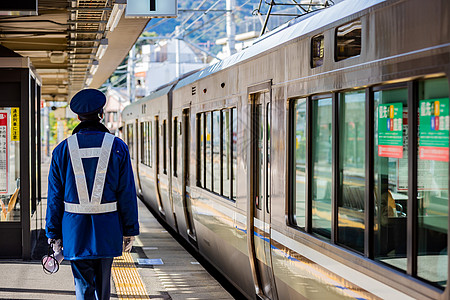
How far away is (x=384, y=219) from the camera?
387cm

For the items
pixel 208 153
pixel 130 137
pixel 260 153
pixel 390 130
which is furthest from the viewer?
pixel 130 137

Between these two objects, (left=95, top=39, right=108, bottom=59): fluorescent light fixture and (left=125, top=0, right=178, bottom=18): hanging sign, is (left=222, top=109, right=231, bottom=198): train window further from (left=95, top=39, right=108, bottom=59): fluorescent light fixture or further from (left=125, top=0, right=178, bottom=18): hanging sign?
(left=95, top=39, right=108, bottom=59): fluorescent light fixture

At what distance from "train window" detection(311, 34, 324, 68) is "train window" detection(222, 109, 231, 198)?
268 cm

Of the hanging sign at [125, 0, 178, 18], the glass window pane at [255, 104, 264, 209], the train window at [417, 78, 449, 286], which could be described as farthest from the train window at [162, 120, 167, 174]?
the train window at [417, 78, 449, 286]

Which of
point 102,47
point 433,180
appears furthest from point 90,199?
point 102,47

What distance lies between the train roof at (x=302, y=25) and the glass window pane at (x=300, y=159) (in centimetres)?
53

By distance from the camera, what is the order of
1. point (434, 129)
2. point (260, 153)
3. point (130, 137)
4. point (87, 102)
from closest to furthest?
point (434, 129) < point (87, 102) < point (260, 153) < point (130, 137)

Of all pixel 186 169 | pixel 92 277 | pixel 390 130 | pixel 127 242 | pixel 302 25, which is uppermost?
pixel 302 25

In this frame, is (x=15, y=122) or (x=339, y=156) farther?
(x=15, y=122)

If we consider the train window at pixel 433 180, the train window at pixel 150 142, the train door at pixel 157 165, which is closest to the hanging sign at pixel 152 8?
the train window at pixel 433 180

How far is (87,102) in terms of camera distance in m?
4.91

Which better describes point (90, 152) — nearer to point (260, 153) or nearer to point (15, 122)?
point (260, 153)

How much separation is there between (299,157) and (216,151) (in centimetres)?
319

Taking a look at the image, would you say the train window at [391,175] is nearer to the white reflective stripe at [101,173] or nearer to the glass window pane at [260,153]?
the white reflective stripe at [101,173]
